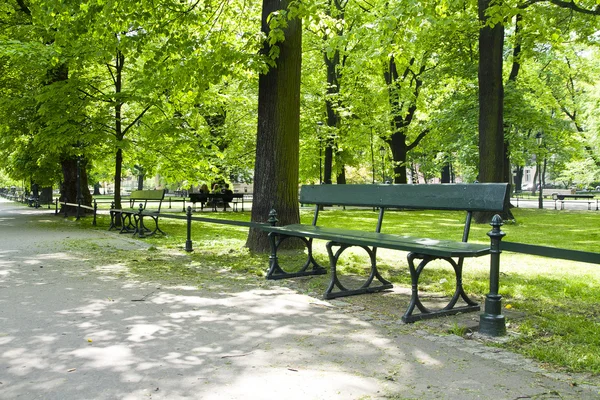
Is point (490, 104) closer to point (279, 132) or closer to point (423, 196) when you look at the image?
point (279, 132)

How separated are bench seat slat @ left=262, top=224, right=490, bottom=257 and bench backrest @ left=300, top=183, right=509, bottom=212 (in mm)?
444

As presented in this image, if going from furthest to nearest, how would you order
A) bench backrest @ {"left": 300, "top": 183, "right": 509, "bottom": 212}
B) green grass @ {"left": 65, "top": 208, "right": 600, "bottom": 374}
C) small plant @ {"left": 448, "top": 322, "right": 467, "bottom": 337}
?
bench backrest @ {"left": 300, "top": 183, "right": 509, "bottom": 212}
small plant @ {"left": 448, "top": 322, "right": 467, "bottom": 337}
green grass @ {"left": 65, "top": 208, "right": 600, "bottom": 374}

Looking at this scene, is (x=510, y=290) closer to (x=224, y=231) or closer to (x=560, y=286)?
(x=560, y=286)

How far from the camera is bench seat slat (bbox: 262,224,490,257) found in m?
4.51

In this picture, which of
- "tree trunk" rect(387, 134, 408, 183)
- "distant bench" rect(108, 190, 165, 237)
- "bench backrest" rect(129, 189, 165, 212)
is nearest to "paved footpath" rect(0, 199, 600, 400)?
"distant bench" rect(108, 190, 165, 237)

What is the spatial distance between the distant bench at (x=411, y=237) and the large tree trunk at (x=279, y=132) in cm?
120

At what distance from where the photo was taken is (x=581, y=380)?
3.43m

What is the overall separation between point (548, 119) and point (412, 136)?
945 cm

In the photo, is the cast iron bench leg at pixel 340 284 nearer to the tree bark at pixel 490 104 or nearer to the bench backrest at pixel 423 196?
Answer: the bench backrest at pixel 423 196

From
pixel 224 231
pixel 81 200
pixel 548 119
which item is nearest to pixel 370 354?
pixel 224 231

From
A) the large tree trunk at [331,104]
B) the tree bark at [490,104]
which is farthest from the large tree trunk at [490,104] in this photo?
the large tree trunk at [331,104]

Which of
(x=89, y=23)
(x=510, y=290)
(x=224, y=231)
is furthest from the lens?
(x=224, y=231)

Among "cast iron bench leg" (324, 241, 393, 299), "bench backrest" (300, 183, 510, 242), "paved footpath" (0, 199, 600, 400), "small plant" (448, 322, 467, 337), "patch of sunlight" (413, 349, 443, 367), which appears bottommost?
"paved footpath" (0, 199, 600, 400)

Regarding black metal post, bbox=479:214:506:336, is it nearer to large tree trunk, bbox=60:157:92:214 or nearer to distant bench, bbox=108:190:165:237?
distant bench, bbox=108:190:165:237
